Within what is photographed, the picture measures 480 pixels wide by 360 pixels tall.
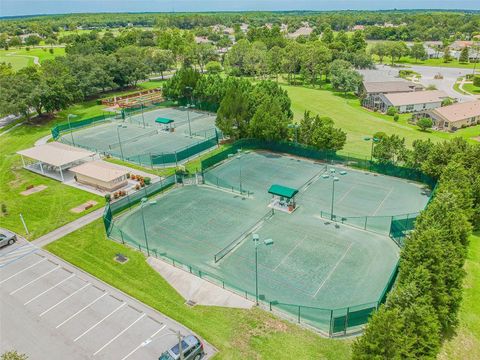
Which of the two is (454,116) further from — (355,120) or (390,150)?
(390,150)

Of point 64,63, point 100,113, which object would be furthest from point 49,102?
point 64,63

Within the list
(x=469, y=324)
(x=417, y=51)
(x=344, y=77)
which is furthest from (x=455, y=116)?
(x=417, y=51)

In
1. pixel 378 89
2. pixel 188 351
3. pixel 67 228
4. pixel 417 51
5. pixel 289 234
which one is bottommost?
pixel 289 234

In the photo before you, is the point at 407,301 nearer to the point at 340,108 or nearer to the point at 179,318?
the point at 179,318

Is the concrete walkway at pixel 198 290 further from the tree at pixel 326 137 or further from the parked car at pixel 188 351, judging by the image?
the tree at pixel 326 137

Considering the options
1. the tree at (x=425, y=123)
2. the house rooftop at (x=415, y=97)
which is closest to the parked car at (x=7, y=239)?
the tree at (x=425, y=123)
